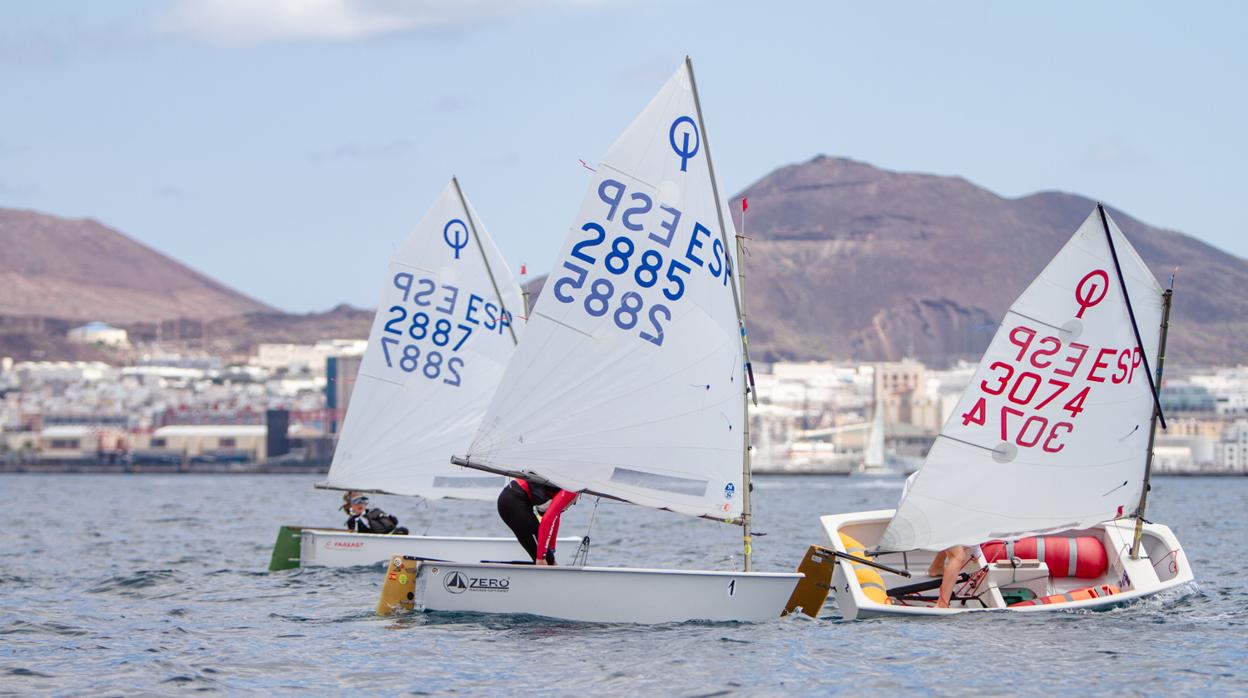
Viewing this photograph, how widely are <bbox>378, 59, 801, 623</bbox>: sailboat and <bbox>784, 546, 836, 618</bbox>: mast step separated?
0.89 feet

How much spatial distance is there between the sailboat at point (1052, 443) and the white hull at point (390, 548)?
7807 millimetres

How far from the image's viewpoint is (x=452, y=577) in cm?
1989

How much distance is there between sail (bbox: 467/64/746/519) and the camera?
790 inches

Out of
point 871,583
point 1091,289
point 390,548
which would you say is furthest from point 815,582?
point 390,548

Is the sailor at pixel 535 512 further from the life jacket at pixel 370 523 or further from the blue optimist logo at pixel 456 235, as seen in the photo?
the blue optimist logo at pixel 456 235

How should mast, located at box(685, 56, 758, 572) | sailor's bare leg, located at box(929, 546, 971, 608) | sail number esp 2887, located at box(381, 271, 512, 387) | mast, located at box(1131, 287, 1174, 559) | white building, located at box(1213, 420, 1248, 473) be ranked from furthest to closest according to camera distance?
1. white building, located at box(1213, 420, 1248, 473)
2. sail number esp 2887, located at box(381, 271, 512, 387)
3. mast, located at box(1131, 287, 1174, 559)
4. sailor's bare leg, located at box(929, 546, 971, 608)
5. mast, located at box(685, 56, 758, 572)

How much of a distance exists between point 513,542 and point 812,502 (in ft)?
197

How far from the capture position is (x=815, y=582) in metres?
20.2

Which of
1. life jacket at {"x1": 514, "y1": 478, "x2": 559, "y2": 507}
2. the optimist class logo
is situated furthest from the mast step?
the optimist class logo

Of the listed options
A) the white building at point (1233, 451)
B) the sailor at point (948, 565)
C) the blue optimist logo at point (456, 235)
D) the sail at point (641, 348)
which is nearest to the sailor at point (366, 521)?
the blue optimist logo at point (456, 235)

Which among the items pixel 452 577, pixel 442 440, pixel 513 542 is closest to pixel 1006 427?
pixel 452 577

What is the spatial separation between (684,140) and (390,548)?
11.8 m

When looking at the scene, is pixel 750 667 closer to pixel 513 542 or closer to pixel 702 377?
pixel 702 377

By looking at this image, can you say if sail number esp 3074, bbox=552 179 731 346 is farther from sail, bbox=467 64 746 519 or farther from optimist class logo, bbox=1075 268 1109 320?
optimist class logo, bbox=1075 268 1109 320
